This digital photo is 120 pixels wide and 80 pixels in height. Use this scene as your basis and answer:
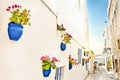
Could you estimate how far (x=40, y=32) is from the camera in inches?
155

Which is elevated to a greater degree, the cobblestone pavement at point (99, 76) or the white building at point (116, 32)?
the white building at point (116, 32)

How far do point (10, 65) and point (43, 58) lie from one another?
4.35ft

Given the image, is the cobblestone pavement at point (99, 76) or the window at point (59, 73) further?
the cobblestone pavement at point (99, 76)

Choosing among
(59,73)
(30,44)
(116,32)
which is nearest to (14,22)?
(30,44)

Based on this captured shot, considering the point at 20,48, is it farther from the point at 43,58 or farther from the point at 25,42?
the point at 43,58

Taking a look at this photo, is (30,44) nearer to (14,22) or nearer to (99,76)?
(14,22)

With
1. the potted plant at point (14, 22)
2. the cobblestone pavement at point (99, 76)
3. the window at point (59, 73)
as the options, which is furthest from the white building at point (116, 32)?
the potted plant at point (14, 22)

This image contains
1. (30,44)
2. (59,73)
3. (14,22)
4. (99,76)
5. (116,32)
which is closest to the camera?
(14,22)

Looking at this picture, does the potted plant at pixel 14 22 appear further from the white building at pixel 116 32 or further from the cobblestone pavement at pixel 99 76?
the cobblestone pavement at pixel 99 76

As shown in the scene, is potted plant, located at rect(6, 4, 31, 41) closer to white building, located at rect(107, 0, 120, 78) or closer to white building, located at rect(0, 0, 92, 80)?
white building, located at rect(0, 0, 92, 80)

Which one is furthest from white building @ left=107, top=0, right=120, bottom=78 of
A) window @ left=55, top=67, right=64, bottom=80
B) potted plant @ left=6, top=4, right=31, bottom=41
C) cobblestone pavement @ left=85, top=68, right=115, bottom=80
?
potted plant @ left=6, top=4, right=31, bottom=41

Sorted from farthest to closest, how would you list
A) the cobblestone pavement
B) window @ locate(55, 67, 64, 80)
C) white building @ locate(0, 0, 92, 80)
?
1. the cobblestone pavement
2. window @ locate(55, 67, 64, 80)
3. white building @ locate(0, 0, 92, 80)

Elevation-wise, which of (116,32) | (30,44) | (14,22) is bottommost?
(30,44)

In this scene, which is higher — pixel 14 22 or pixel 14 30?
pixel 14 22
